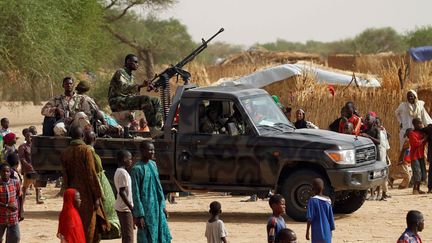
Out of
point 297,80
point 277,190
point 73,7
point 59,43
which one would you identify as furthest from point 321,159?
point 73,7

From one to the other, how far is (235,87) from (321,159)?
1738 mm

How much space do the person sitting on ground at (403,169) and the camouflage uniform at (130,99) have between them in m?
5.56

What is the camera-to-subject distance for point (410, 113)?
2073 centimetres

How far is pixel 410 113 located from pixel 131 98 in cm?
638

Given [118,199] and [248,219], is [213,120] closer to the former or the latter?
[248,219]

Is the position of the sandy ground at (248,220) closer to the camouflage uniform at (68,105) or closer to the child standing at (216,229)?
the camouflage uniform at (68,105)

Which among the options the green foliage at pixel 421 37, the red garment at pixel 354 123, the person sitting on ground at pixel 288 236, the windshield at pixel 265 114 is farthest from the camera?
the green foliage at pixel 421 37

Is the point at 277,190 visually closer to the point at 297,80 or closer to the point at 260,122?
the point at 260,122

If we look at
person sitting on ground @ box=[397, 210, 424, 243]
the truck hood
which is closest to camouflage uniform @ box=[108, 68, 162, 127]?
the truck hood

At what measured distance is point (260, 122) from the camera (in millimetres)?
15812

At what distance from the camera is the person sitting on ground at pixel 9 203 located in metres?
12.3

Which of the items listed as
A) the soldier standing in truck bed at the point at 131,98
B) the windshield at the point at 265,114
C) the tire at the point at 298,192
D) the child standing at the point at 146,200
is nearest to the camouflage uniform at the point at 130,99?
the soldier standing in truck bed at the point at 131,98

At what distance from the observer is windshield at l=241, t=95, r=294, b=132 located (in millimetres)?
15758

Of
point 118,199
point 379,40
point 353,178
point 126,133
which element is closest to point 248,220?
point 353,178
